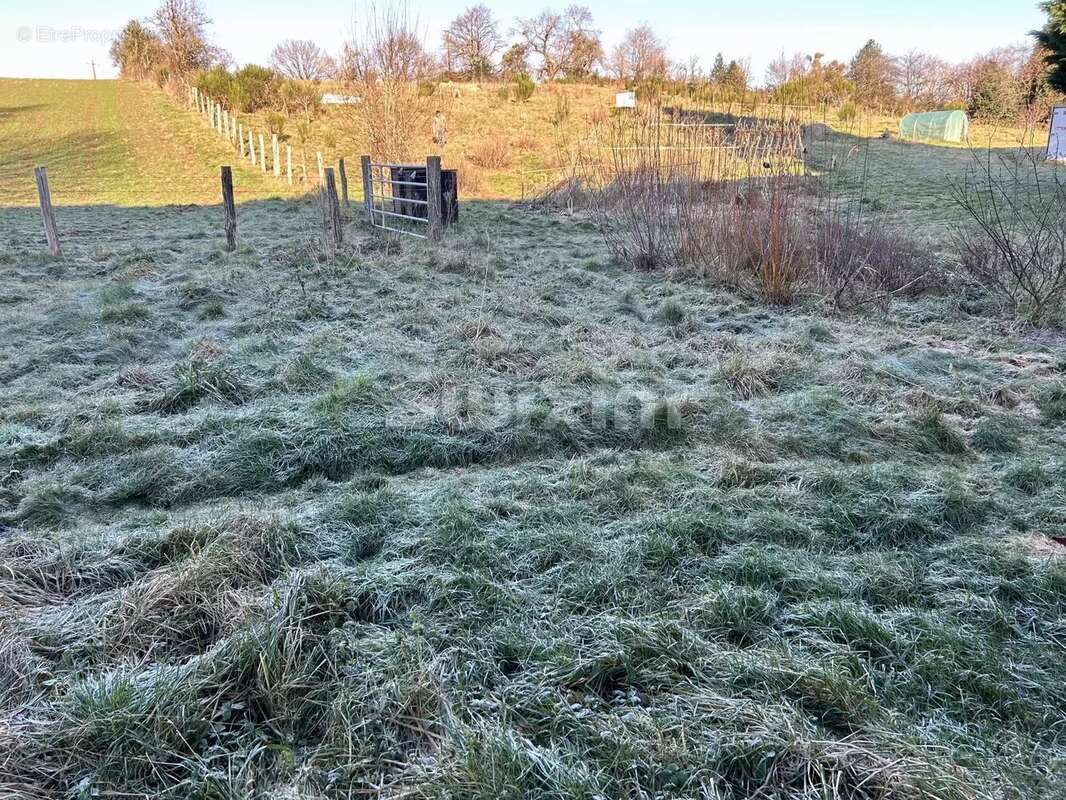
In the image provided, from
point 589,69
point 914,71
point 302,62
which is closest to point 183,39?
point 302,62

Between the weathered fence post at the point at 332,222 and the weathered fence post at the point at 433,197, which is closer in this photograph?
the weathered fence post at the point at 332,222

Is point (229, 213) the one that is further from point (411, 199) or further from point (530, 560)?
point (530, 560)

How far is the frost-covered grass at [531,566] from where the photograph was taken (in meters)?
1.65

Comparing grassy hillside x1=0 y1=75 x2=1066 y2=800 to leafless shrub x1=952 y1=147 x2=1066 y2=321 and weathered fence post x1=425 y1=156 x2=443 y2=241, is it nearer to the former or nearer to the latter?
leafless shrub x1=952 y1=147 x2=1066 y2=321

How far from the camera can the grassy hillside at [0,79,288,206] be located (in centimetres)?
1552

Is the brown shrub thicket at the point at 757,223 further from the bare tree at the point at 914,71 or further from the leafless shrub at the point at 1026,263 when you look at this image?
the bare tree at the point at 914,71

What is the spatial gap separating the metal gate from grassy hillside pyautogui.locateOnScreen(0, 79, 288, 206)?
17.4 feet

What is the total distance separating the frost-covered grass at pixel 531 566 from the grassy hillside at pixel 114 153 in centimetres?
1258

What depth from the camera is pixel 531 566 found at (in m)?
2.47

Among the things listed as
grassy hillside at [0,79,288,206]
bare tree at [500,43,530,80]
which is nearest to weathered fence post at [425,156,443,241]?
grassy hillside at [0,79,288,206]

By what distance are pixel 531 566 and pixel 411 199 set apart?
9.30 m

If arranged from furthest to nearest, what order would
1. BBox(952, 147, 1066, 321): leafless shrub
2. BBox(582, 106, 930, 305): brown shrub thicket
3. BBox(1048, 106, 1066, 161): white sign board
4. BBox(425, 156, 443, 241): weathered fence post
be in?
BBox(425, 156, 443, 241): weathered fence post → BBox(1048, 106, 1066, 161): white sign board → BBox(582, 106, 930, 305): brown shrub thicket → BBox(952, 147, 1066, 321): leafless shrub

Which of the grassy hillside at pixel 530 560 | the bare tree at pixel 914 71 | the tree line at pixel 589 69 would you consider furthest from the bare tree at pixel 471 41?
the grassy hillside at pixel 530 560

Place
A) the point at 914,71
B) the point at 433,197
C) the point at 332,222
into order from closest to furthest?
the point at 332,222, the point at 433,197, the point at 914,71
